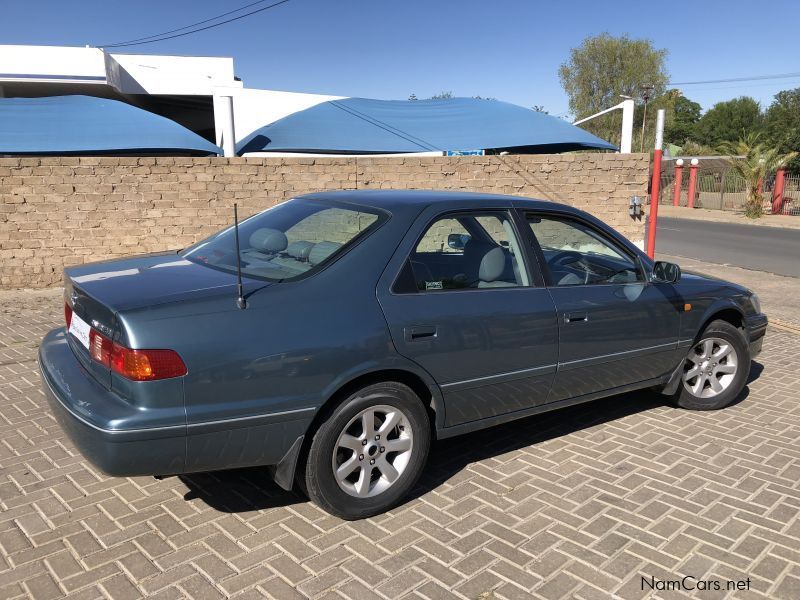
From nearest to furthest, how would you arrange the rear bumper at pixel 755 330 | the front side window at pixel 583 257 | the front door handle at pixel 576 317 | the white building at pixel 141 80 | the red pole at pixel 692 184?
the front door handle at pixel 576 317
the front side window at pixel 583 257
the rear bumper at pixel 755 330
the white building at pixel 141 80
the red pole at pixel 692 184

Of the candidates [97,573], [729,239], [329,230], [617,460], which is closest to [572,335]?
[617,460]

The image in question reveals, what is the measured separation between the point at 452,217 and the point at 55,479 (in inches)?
107

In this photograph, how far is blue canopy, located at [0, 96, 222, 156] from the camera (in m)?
10.6

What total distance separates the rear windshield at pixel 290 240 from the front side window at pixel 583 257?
1183 millimetres

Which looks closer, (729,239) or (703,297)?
(703,297)

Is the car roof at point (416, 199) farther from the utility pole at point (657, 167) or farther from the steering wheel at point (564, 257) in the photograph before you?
the utility pole at point (657, 167)

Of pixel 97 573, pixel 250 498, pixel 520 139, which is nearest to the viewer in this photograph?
pixel 97 573

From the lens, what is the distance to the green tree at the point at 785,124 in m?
46.5

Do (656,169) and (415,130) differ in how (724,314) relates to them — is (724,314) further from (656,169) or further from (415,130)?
(415,130)

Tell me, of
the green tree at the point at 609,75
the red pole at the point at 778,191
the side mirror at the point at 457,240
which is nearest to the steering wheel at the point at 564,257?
the side mirror at the point at 457,240

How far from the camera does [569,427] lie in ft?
15.2

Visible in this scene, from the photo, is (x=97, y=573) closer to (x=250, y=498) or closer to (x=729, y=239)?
(x=250, y=498)

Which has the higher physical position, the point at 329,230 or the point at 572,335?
the point at 329,230

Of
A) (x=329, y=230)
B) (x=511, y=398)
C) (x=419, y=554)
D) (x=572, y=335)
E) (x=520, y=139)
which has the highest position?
(x=520, y=139)
